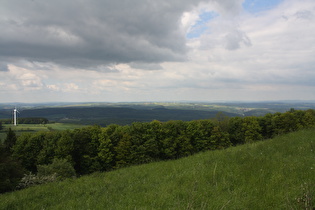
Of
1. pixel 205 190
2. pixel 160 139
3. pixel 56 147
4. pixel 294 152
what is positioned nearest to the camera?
pixel 205 190

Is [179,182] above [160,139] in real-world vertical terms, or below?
above

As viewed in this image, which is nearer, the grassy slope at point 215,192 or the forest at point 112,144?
the grassy slope at point 215,192

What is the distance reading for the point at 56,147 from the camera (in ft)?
134

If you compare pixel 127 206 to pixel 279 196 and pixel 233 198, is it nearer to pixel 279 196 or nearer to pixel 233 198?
pixel 233 198

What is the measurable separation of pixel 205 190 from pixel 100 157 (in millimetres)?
39553

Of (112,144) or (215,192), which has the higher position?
(215,192)

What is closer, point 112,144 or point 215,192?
point 215,192

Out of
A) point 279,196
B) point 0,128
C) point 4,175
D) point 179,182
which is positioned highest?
point 279,196

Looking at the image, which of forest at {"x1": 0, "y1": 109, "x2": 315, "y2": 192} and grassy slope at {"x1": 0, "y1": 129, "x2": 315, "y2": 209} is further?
forest at {"x1": 0, "y1": 109, "x2": 315, "y2": 192}

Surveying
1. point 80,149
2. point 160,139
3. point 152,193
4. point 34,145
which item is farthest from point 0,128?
point 152,193

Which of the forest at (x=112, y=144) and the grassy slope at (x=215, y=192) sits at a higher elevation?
the grassy slope at (x=215, y=192)

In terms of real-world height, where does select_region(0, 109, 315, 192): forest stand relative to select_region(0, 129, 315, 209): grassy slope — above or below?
below

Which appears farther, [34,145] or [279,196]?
[34,145]

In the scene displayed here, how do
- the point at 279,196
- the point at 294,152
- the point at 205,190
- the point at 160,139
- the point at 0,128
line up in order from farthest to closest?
the point at 0,128
the point at 160,139
the point at 294,152
the point at 205,190
the point at 279,196
